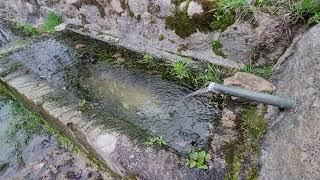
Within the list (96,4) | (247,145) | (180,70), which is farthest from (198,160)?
(96,4)

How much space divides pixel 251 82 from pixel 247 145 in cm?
78

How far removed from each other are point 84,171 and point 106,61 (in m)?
1.71

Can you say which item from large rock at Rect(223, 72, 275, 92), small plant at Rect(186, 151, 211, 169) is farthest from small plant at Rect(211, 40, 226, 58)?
small plant at Rect(186, 151, 211, 169)

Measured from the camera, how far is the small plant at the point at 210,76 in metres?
3.75

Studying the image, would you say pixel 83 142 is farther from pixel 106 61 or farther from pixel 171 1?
pixel 171 1

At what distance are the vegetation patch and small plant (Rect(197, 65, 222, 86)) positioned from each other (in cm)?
73

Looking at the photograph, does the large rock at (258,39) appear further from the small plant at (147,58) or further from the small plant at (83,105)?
the small plant at (83,105)

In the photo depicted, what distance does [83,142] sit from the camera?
3.26 m

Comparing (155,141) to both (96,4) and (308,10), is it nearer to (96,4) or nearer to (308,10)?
(308,10)

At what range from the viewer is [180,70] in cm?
395

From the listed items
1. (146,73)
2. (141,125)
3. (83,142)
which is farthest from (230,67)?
(83,142)

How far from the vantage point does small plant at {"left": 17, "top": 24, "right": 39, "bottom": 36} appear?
5578 millimetres

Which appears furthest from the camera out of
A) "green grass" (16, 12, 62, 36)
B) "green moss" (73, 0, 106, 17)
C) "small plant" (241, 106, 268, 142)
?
"green grass" (16, 12, 62, 36)

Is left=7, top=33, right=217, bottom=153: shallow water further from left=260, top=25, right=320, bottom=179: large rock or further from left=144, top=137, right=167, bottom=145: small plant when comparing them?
left=260, top=25, right=320, bottom=179: large rock
